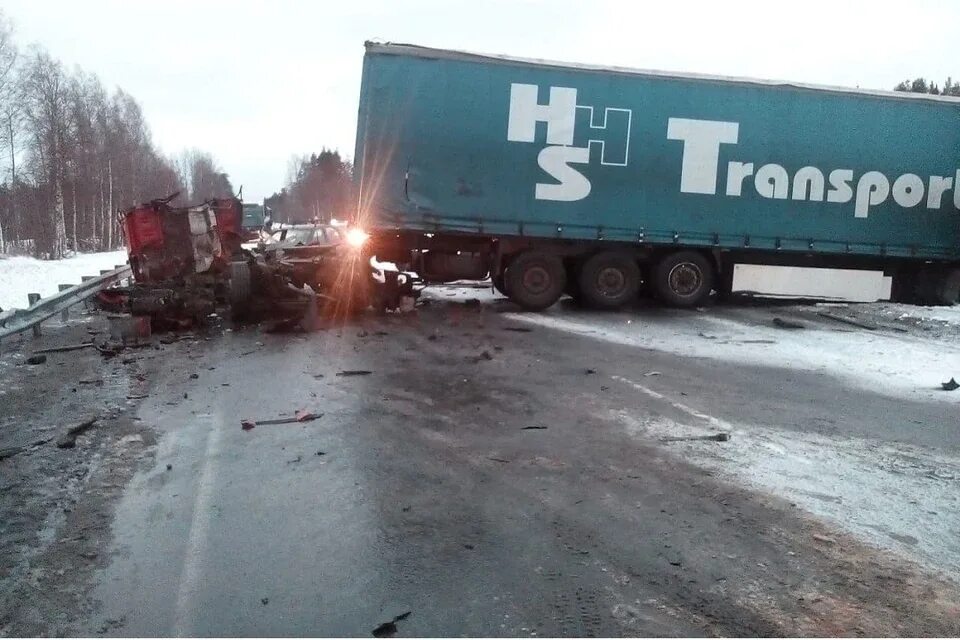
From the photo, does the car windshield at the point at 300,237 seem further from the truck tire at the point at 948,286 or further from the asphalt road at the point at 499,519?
the truck tire at the point at 948,286

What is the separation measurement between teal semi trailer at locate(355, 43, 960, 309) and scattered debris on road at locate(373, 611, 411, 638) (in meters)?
9.69

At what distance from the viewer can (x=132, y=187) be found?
55.3 m

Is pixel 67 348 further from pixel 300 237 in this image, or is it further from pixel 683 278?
pixel 683 278

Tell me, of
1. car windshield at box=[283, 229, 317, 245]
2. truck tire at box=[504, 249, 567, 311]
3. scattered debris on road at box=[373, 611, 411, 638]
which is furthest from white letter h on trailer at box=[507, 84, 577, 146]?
scattered debris on road at box=[373, 611, 411, 638]

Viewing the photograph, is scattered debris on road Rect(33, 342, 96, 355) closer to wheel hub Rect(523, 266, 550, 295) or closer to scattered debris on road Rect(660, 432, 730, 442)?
wheel hub Rect(523, 266, 550, 295)

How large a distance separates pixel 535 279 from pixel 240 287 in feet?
16.7

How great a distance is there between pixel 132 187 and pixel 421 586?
59.5 m

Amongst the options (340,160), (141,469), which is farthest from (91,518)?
(340,160)

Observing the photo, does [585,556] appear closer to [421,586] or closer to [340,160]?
[421,586]

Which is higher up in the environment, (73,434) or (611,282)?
(611,282)

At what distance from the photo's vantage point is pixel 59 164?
3797 centimetres

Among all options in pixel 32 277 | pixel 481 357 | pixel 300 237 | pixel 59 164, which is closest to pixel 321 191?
pixel 59 164

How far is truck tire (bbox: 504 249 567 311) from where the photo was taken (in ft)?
42.4

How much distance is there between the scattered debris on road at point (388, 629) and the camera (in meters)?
2.85
